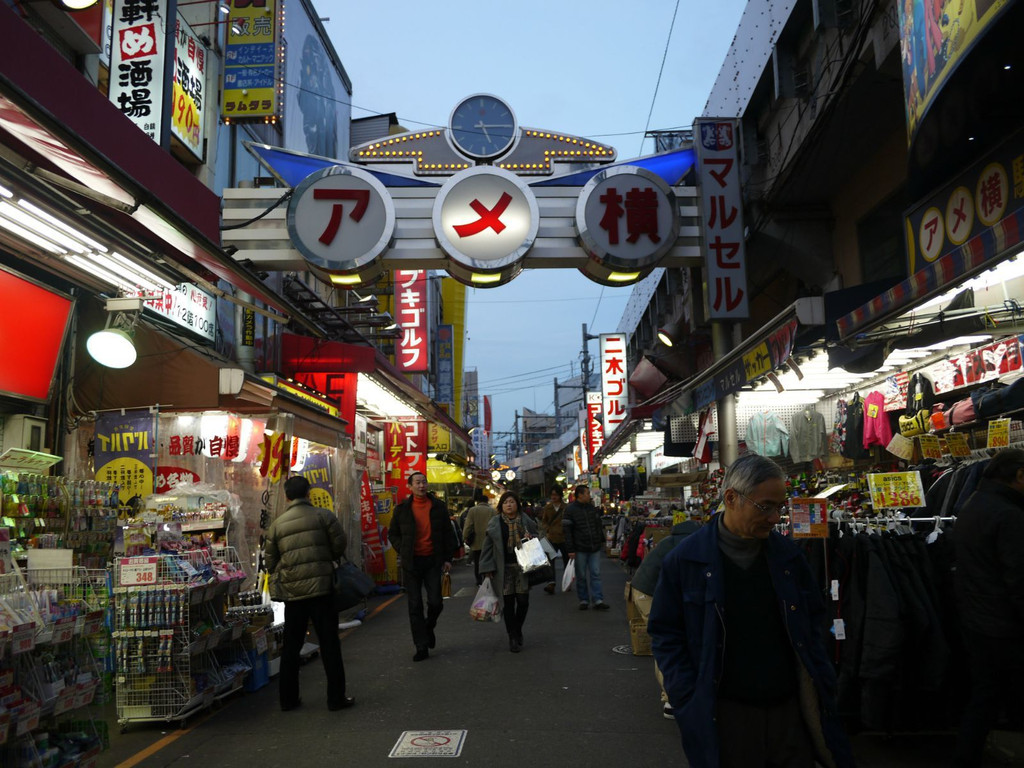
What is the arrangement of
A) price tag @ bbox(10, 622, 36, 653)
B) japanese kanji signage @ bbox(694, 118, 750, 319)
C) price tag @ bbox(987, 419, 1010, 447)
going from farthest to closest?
1. japanese kanji signage @ bbox(694, 118, 750, 319)
2. price tag @ bbox(987, 419, 1010, 447)
3. price tag @ bbox(10, 622, 36, 653)

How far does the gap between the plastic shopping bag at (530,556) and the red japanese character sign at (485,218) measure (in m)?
4.04

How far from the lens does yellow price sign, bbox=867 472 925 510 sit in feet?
18.9

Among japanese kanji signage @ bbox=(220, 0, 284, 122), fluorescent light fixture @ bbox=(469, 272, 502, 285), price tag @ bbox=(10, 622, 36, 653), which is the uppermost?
japanese kanji signage @ bbox=(220, 0, 284, 122)

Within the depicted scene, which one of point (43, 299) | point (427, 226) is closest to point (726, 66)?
point (427, 226)

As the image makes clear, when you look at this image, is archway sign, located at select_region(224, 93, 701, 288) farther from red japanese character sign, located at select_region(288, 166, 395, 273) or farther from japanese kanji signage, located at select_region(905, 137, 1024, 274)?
japanese kanji signage, located at select_region(905, 137, 1024, 274)

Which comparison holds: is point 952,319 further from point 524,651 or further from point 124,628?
point 124,628

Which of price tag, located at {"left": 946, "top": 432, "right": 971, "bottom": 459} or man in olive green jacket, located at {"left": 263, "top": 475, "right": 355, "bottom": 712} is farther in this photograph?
man in olive green jacket, located at {"left": 263, "top": 475, "right": 355, "bottom": 712}

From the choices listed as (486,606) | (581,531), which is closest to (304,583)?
(486,606)

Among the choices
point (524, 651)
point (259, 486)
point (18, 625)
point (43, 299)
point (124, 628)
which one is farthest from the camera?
point (259, 486)

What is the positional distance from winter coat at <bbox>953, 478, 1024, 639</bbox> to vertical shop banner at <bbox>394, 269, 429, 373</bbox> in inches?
802

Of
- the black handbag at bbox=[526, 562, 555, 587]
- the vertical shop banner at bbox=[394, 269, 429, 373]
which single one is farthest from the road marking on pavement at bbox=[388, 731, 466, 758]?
the vertical shop banner at bbox=[394, 269, 429, 373]

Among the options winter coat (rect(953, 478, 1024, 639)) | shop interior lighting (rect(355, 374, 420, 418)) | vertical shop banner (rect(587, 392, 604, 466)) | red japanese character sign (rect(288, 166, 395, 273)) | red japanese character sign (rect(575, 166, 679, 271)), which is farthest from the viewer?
vertical shop banner (rect(587, 392, 604, 466))

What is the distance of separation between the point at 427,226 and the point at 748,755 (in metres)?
9.77

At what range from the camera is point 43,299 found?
26.9 feet
